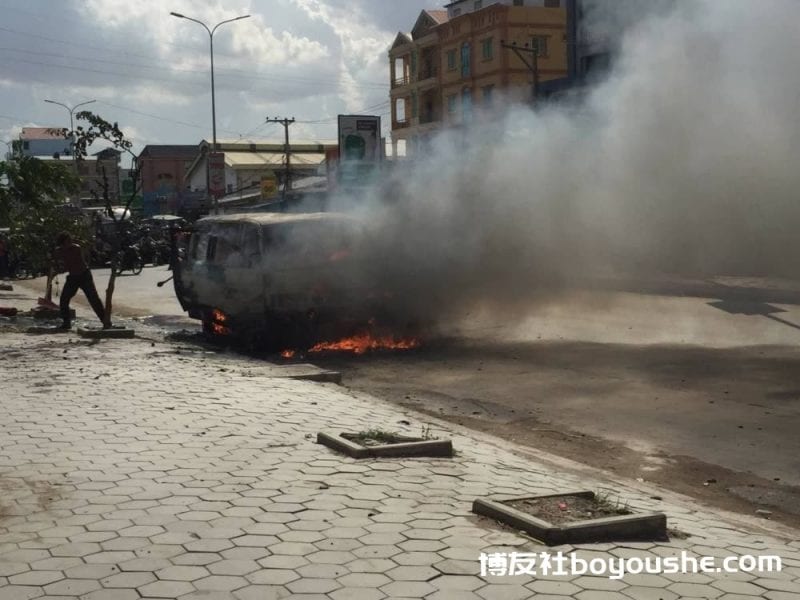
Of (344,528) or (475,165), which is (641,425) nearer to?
(344,528)

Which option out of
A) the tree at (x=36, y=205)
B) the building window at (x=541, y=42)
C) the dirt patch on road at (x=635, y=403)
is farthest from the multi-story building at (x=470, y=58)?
the dirt patch on road at (x=635, y=403)

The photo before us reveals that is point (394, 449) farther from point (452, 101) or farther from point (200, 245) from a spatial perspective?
point (452, 101)

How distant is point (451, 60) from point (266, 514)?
4496cm

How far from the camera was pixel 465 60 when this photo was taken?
44.8m

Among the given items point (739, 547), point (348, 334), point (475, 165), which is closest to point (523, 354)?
point (348, 334)

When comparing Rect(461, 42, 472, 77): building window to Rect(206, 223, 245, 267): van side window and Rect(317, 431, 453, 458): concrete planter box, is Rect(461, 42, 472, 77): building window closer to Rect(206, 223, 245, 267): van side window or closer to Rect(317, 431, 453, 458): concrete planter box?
Rect(206, 223, 245, 267): van side window

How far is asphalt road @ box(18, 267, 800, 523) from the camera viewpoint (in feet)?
21.8

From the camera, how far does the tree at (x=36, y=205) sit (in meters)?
15.0

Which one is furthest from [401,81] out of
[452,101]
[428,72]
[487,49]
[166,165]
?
[166,165]

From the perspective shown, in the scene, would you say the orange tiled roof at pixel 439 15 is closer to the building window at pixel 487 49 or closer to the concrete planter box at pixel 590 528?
the building window at pixel 487 49

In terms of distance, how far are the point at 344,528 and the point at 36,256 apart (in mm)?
13202

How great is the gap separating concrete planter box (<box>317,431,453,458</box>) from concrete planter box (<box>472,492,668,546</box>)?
1.46 meters

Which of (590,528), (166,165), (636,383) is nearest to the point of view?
(590,528)

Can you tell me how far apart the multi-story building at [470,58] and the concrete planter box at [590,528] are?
25.6 m
